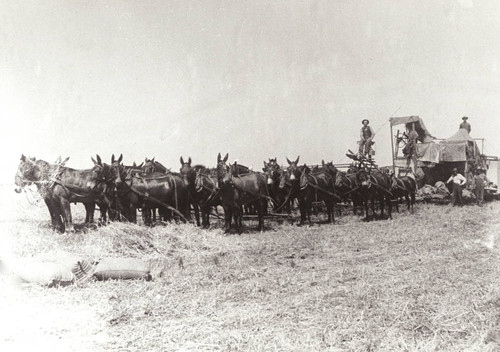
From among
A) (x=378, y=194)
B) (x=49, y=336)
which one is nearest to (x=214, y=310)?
(x=49, y=336)

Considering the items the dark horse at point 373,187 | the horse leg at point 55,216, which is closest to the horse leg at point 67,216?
the horse leg at point 55,216

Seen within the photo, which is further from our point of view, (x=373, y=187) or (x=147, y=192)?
(x=373, y=187)

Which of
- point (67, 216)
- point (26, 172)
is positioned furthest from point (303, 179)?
point (26, 172)

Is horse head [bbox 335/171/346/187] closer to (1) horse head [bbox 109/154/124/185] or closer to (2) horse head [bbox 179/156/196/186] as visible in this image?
(2) horse head [bbox 179/156/196/186]

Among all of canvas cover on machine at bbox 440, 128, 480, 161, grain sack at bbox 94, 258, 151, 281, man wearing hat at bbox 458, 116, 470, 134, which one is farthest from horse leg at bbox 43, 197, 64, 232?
man wearing hat at bbox 458, 116, 470, 134

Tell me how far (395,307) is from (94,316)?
429 cm

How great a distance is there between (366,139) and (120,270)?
694 inches

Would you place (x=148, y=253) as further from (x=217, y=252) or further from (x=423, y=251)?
(x=423, y=251)

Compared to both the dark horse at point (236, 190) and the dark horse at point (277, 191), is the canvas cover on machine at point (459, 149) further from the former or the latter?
the dark horse at point (236, 190)

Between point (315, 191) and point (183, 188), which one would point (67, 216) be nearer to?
point (183, 188)

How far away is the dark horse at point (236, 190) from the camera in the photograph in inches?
565

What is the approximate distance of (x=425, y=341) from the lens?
5.09 m

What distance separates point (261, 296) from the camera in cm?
695

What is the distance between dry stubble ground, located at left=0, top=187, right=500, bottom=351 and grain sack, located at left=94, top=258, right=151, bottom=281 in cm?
23
